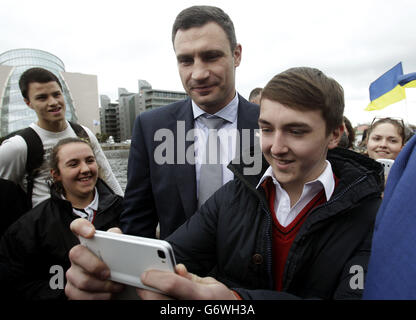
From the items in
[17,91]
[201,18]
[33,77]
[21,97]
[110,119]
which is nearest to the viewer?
[201,18]

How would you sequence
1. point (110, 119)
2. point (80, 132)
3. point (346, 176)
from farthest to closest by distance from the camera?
point (110, 119) < point (80, 132) < point (346, 176)

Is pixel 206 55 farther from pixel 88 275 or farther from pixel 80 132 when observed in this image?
pixel 80 132

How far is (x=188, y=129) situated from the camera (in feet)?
6.68

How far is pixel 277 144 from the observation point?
4.01 feet

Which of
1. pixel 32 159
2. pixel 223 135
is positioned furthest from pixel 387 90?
pixel 32 159

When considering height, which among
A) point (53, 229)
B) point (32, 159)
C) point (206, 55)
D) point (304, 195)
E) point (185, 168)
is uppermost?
point (206, 55)

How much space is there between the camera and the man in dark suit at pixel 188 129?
1815mm

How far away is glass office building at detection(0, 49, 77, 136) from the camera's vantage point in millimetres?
51031

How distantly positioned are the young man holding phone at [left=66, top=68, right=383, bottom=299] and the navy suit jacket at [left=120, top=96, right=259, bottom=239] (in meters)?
0.51

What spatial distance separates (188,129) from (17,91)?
205 feet

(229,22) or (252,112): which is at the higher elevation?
(229,22)
